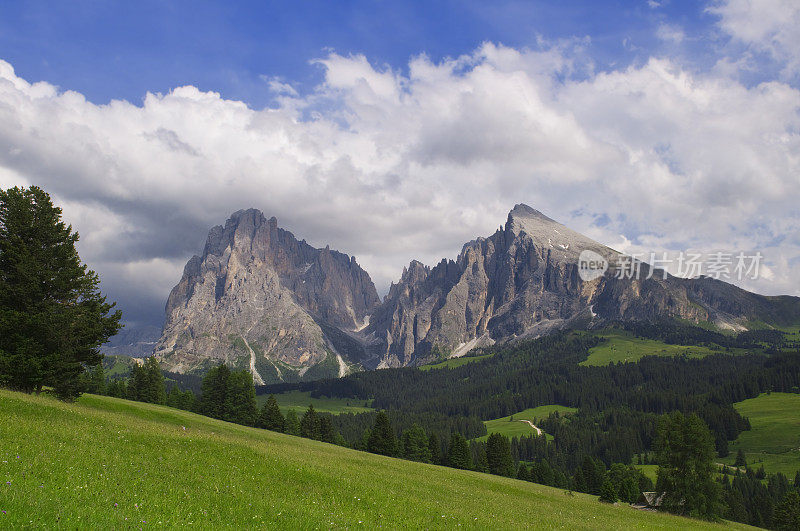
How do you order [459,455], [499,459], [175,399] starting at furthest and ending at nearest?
[175,399] < [499,459] < [459,455]

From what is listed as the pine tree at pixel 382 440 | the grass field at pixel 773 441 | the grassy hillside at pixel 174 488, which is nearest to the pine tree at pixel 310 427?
the pine tree at pixel 382 440

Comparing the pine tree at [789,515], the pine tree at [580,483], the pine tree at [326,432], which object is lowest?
the pine tree at [580,483]

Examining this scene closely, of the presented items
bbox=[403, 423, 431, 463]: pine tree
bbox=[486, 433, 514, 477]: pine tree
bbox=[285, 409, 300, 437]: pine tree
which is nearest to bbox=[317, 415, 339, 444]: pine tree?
bbox=[285, 409, 300, 437]: pine tree

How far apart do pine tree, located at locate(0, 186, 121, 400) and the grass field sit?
183 meters

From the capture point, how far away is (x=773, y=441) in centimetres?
16338

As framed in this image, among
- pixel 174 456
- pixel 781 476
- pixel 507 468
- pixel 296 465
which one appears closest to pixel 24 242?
pixel 174 456

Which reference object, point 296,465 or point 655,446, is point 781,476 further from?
point 296,465

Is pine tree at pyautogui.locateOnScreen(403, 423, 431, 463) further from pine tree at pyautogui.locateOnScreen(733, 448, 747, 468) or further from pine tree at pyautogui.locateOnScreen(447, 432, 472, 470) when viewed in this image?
pine tree at pyautogui.locateOnScreen(733, 448, 747, 468)

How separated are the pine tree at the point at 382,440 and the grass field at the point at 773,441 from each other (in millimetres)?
128014

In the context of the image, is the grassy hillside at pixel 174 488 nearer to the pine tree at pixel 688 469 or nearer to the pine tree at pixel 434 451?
the pine tree at pixel 688 469

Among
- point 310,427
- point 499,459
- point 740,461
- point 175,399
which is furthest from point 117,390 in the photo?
point 740,461

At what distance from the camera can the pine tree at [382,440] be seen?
95.6m

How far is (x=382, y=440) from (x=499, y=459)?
27313mm

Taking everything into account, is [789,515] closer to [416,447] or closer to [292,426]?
[416,447]
